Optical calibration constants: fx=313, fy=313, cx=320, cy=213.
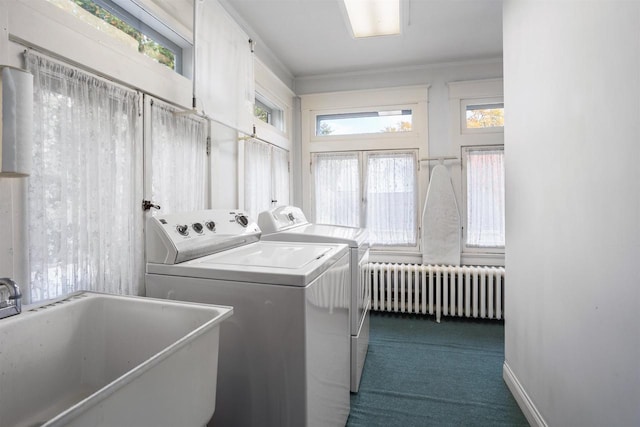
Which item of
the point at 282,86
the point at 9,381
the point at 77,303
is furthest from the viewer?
the point at 282,86

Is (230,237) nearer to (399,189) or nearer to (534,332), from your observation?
(534,332)

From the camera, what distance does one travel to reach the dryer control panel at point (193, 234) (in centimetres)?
132

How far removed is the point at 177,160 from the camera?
185cm

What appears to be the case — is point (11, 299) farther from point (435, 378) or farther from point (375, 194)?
point (375, 194)

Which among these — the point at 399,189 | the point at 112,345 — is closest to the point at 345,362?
the point at 112,345

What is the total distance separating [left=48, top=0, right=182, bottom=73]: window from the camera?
4.59 feet

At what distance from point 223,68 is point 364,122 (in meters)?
2.05

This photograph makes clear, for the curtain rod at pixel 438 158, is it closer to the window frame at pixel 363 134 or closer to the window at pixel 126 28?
the window frame at pixel 363 134

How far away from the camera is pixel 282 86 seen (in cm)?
339

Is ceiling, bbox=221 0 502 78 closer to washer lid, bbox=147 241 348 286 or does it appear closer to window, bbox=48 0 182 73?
window, bbox=48 0 182 73

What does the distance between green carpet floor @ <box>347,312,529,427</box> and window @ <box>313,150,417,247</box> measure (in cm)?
104

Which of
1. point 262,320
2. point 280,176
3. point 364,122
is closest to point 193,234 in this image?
point 262,320

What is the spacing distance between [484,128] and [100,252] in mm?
3591

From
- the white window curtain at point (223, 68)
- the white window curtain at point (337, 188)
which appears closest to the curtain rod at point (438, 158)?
the white window curtain at point (337, 188)
